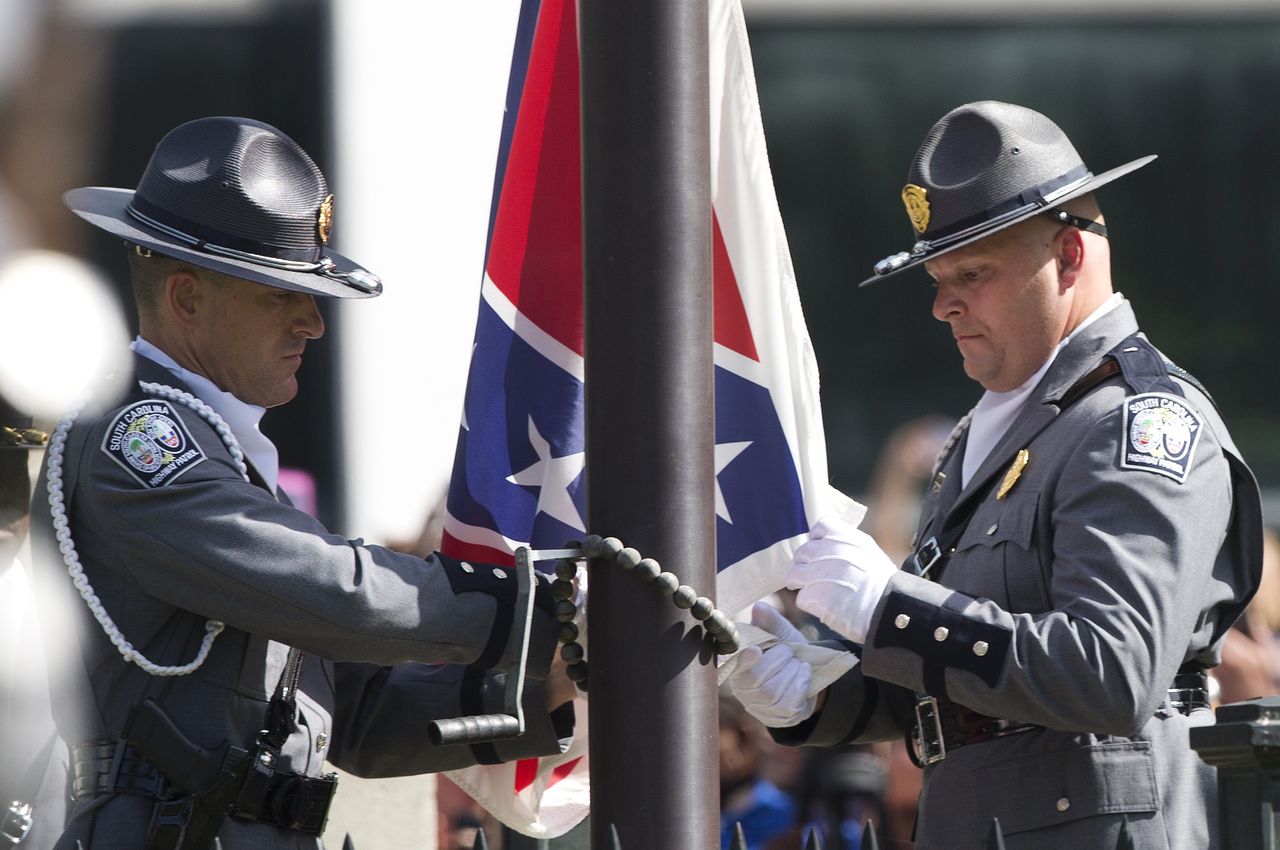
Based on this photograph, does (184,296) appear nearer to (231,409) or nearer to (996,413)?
(231,409)

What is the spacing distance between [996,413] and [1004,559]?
1.09ft

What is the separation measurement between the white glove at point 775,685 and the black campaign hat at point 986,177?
62 centimetres

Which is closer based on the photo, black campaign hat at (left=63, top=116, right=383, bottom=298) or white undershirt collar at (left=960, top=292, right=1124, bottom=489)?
black campaign hat at (left=63, top=116, right=383, bottom=298)

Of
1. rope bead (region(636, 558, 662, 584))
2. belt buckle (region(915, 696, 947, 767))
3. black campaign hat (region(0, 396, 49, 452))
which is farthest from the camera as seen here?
black campaign hat (region(0, 396, 49, 452))

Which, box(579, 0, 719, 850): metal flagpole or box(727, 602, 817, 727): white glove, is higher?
box(579, 0, 719, 850): metal flagpole

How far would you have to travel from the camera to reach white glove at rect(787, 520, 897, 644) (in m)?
2.57

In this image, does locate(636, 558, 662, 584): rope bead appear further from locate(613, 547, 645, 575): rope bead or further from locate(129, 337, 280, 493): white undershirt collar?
locate(129, 337, 280, 493): white undershirt collar

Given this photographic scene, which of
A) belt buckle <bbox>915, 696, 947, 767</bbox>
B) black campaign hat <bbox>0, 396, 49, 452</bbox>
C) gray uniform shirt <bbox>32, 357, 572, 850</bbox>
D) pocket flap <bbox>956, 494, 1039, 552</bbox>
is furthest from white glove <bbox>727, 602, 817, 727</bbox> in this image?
black campaign hat <bbox>0, 396, 49, 452</bbox>

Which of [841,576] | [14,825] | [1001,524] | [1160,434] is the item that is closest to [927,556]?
[1001,524]

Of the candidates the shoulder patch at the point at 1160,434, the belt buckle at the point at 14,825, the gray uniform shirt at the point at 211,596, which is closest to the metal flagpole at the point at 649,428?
the gray uniform shirt at the point at 211,596

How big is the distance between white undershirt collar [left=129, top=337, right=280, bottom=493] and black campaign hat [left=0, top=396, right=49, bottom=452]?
2.94 ft

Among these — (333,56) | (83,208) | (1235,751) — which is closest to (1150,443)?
(1235,751)

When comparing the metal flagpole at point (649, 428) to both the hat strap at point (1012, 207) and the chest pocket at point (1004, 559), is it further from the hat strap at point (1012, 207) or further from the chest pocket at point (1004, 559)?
the hat strap at point (1012, 207)

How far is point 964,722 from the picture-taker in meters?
2.69
